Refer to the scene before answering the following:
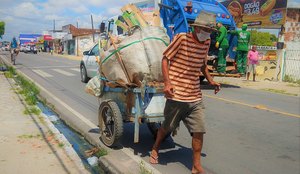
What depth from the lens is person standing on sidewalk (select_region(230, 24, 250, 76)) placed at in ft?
44.2

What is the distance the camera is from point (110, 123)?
575 cm

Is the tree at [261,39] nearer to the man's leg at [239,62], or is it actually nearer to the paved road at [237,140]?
the man's leg at [239,62]

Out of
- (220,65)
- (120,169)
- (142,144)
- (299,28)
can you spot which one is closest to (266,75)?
(220,65)

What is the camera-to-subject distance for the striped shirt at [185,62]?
436 centimetres

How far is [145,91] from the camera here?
503cm

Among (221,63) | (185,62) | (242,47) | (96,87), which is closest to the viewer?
(185,62)

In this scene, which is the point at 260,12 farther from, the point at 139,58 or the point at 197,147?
the point at 197,147

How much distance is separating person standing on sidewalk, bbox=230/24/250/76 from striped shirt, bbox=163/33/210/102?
31.3 feet

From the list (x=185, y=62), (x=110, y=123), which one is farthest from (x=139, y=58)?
(x=110, y=123)

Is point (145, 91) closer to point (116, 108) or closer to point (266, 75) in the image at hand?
point (116, 108)

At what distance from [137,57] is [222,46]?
823 cm

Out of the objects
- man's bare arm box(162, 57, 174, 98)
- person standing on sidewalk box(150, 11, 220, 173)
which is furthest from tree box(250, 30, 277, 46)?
man's bare arm box(162, 57, 174, 98)

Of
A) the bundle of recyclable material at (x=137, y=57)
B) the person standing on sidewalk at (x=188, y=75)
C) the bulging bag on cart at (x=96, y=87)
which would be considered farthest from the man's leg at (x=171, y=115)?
the bulging bag on cart at (x=96, y=87)

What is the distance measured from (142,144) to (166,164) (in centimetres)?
103
